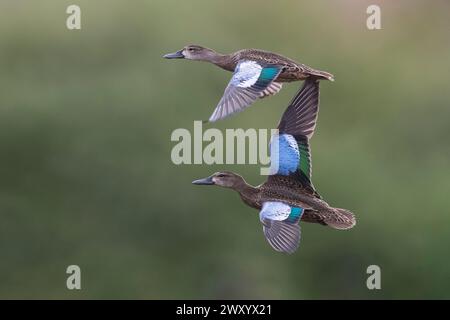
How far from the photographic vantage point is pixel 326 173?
4707 millimetres

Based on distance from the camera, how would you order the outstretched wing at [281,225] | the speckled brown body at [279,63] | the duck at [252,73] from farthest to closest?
the speckled brown body at [279,63], the duck at [252,73], the outstretched wing at [281,225]

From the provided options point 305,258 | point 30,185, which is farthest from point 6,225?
point 305,258

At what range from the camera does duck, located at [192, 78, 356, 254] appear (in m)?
1.84

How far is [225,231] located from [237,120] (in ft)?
1.83

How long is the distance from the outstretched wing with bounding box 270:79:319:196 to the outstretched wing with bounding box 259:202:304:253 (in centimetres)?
17

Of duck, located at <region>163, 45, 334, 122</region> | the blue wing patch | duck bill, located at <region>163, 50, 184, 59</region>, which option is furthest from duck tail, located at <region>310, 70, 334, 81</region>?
duck bill, located at <region>163, 50, 184, 59</region>

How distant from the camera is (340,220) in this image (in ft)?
6.43

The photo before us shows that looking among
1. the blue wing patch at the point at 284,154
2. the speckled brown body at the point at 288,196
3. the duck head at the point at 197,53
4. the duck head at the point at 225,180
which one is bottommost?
the speckled brown body at the point at 288,196

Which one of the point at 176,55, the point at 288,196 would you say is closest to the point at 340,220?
the point at 288,196

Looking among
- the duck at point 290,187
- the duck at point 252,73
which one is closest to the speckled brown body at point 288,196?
the duck at point 290,187

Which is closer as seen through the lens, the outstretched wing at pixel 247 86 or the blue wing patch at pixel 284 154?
the outstretched wing at pixel 247 86

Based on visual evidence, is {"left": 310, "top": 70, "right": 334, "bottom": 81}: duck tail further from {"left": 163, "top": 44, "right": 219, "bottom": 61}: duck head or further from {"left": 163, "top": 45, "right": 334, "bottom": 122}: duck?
{"left": 163, "top": 44, "right": 219, "bottom": 61}: duck head

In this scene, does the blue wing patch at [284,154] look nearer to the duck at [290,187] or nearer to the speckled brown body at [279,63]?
the duck at [290,187]

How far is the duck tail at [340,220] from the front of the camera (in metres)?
1.94
